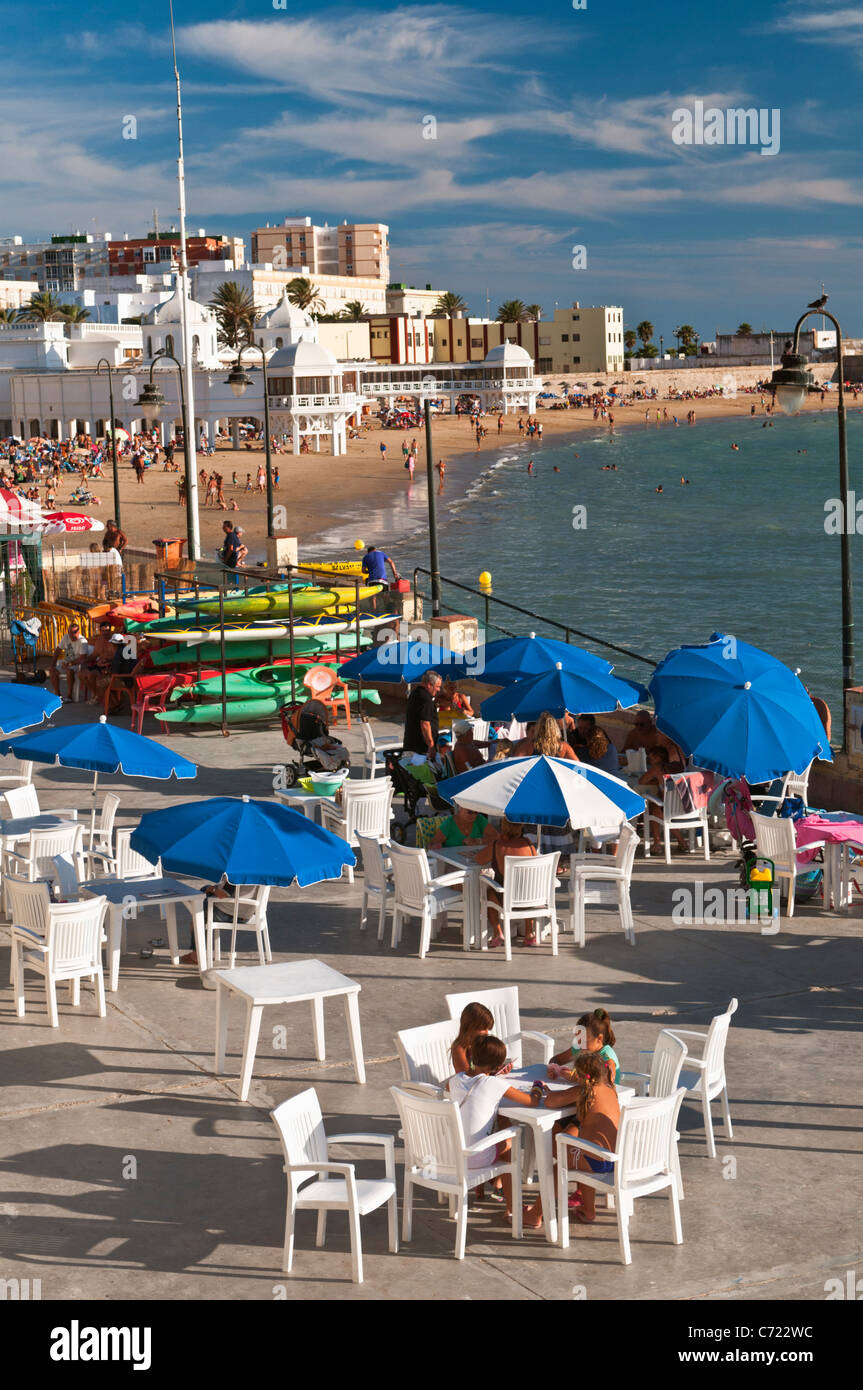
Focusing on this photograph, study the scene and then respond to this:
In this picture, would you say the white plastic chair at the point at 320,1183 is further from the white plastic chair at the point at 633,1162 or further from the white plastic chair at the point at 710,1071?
the white plastic chair at the point at 710,1071

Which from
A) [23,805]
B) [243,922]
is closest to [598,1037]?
[243,922]

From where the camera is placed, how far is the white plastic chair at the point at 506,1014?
26.9ft

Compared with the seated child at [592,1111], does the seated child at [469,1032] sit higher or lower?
higher

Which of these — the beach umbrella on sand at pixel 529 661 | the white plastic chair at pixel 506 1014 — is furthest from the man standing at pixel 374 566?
the white plastic chair at pixel 506 1014

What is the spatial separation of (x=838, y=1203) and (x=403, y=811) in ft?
26.6

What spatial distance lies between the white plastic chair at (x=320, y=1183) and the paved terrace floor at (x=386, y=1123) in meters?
0.12

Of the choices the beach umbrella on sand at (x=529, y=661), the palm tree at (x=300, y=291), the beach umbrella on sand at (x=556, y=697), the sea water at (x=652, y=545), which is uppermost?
the palm tree at (x=300, y=291)

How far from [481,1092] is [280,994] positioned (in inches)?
75.0

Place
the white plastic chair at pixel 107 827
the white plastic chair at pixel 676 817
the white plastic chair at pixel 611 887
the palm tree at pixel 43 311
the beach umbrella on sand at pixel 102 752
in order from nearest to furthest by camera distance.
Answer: the beach umbrella on sand at pixel 102 752
the white plastic chair at pixel 611 887
the white plastic chair at pixel 107 827
the white plastic chair at pixel 676 817
the palm tree at pixel 43 311

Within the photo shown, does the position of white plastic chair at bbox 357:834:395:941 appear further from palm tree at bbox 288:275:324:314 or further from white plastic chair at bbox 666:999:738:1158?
palm tree at bbox 288:275:324:314

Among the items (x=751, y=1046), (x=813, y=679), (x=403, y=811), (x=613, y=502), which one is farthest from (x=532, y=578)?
(x=751, y=1046)

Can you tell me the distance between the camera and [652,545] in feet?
258

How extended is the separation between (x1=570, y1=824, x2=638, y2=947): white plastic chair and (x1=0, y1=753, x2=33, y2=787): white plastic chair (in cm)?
519

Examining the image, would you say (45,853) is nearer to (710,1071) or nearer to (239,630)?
(710,1071)
